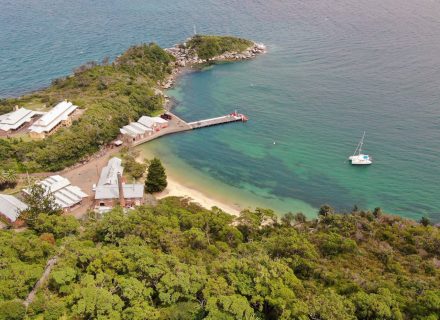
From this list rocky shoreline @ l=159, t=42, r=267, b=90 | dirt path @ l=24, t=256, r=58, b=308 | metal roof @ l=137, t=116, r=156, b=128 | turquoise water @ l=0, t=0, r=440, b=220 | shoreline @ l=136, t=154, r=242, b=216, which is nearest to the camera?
dirt path @ l=24, t=256, r=58, b=308

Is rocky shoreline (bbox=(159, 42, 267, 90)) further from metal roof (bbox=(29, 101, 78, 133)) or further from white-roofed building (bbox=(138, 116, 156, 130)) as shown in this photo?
metal roof (bbox=(29, 101, 78, 133))

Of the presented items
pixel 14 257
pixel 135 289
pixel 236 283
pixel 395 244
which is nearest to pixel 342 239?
pixel 395 244

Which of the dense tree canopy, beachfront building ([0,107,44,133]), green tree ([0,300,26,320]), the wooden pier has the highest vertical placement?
the dense tree canopy

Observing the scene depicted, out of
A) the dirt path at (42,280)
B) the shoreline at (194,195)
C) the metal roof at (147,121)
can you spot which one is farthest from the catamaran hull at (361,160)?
the dirt path at (42,280)

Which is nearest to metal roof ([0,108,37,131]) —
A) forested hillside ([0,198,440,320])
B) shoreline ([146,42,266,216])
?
shoreline ([146,42,266,216])

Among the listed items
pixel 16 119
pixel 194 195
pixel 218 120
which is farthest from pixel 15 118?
pixel 218 120

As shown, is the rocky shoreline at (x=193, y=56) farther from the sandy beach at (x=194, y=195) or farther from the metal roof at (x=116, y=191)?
the metal roof at (x=116, y=191)

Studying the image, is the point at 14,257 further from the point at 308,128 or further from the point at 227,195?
the point at 308,128
